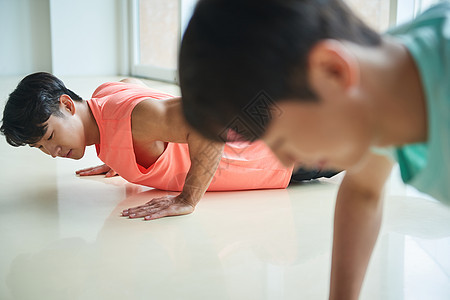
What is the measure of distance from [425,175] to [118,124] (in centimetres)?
103

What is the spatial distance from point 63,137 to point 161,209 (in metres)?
0.32

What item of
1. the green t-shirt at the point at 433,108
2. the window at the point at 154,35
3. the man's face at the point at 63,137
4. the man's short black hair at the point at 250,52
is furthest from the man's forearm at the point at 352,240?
the window at the point at 154,35

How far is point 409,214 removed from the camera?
1.39 m

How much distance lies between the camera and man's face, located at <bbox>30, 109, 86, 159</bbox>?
142cm

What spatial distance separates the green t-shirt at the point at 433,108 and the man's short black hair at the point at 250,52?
0.26 ft

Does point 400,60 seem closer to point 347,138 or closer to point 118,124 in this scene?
point 347,138

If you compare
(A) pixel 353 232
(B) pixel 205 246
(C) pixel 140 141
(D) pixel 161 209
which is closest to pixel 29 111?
(C) pixel 140 141

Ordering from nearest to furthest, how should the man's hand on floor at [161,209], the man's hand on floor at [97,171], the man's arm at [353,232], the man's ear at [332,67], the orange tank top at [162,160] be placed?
the man's ear at [332,67], the man's arm at [353,232], the man's hand on floor at [161,209], the orange tank top at [162,160], the man's hand on floor at [97,171]

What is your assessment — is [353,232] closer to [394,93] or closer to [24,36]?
[394,93]

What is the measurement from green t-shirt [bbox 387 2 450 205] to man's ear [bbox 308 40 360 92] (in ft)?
0.27

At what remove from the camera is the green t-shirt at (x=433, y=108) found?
52 cm

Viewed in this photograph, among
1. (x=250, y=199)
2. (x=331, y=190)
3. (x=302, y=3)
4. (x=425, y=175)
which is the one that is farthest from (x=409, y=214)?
(x=302, y=3)

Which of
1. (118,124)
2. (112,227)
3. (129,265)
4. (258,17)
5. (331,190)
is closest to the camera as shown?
(258,17)

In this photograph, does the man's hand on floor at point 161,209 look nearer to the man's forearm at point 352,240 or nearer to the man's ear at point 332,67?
the man's forearm at point 352,240
